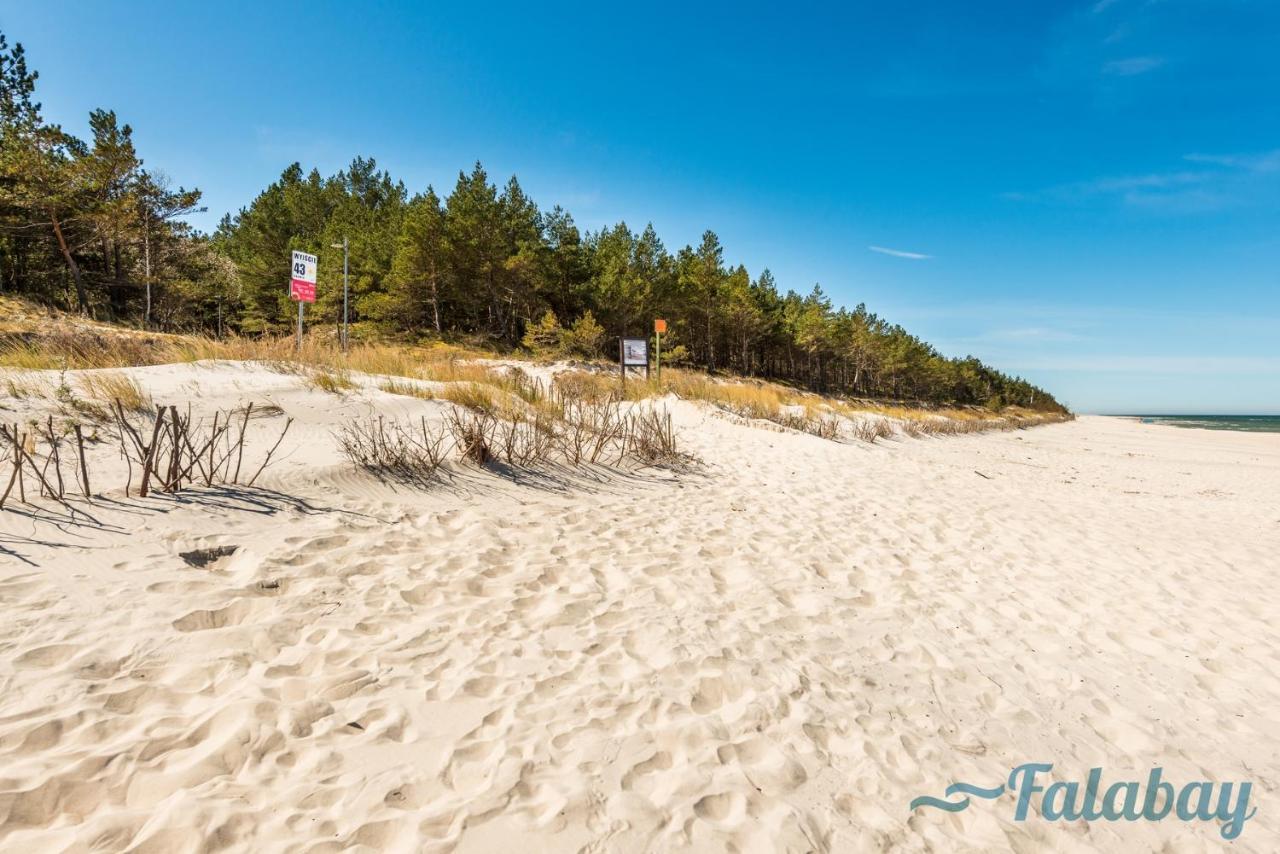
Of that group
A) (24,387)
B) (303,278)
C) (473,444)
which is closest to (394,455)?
(473,444)

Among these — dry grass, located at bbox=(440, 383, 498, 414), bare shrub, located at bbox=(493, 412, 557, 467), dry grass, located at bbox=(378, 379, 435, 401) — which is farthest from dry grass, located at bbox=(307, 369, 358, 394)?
bare shrub, located at bbox=(493, 412, 557, 467)

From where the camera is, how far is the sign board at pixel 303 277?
12.6 m

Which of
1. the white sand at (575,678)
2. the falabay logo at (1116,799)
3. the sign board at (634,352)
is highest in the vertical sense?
the sign board at (634,352)

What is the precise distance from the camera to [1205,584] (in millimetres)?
4949

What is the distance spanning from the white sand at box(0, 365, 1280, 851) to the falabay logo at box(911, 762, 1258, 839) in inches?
2.1

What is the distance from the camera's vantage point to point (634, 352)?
54.1 feet

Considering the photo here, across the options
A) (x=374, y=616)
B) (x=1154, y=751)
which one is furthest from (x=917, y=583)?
(x=374, y=616)

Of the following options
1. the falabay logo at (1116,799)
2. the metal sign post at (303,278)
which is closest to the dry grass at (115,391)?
the metal sign post at (303,278)

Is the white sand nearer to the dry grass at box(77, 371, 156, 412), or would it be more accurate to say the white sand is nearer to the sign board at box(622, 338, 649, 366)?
the dry grass at box(77, 371, 156, 412)

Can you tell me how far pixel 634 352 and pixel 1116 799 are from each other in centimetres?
1498

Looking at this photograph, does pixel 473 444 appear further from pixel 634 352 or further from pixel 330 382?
pixel 634 352

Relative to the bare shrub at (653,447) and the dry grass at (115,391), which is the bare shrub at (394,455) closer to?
the dry grass at (115,391)

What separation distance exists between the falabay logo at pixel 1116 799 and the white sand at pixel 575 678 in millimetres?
54

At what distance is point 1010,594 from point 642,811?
4163 mm
